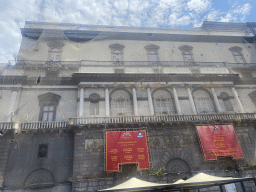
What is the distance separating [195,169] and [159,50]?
1536cm

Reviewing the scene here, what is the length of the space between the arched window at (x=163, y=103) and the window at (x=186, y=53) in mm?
6758

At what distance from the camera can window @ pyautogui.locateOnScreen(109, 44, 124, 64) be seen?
22.8 meters

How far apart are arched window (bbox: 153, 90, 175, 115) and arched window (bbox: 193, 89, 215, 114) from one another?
299cm

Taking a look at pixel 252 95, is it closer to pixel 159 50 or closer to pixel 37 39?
pixel 159 50

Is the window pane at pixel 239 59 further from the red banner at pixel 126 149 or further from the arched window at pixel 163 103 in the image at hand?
the red banner at pixel 126 149

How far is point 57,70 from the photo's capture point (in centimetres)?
2050

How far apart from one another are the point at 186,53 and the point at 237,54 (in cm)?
776

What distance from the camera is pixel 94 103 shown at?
18953 millimetres

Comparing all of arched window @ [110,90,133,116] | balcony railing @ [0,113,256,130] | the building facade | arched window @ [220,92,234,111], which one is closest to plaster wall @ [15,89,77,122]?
the building facade

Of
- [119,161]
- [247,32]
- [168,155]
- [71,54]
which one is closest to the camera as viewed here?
[119,161]

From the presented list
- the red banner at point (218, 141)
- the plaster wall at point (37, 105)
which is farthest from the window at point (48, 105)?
the red banner at point (218, 141)

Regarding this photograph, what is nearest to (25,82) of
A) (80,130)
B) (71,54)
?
(71,54)

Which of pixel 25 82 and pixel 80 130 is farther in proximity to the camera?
pixel 25 82

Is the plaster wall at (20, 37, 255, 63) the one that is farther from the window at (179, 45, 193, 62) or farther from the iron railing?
the iron railing
